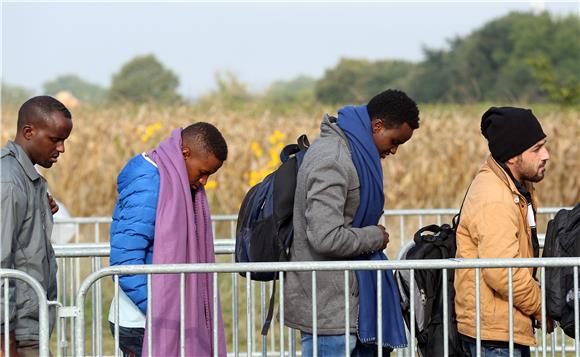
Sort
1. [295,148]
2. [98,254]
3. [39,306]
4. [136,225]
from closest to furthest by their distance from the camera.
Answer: [39,306]
[136,225]
[295,148]
[98,254]

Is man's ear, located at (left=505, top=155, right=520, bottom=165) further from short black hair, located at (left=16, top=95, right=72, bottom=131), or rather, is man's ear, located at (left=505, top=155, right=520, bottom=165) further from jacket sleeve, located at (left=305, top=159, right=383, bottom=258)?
short black hair, located at (left=16, top=95, right=72, bottom=131)

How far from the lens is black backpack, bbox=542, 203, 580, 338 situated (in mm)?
5711

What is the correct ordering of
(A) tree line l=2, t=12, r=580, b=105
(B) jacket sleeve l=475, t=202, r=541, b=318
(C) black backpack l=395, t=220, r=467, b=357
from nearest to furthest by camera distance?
(B) jacket sleeve l=475, t=202, r=541, b=318 → (C) black backpack l=395, t=220, r=467, b=357 → (A) tree line l=2, t=12, r=580, b=105

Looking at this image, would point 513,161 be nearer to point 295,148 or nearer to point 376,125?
point 376,125

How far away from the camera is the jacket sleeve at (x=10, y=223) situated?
5438 mm

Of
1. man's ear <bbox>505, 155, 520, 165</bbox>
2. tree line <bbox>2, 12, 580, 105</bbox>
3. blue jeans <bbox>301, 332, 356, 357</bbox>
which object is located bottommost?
blue jeans <bbox>301, 332, 356, 357</bbox>

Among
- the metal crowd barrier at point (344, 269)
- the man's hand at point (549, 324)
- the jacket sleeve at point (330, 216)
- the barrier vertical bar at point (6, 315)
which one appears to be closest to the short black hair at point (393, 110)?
the jacket sleeve at point (330, 216)

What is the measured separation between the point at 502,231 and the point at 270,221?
103 cm

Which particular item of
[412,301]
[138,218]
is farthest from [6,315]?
[412,301]

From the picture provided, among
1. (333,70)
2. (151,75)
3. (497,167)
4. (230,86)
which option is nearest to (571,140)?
(497,167)

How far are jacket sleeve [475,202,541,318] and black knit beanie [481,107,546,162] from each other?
323 millimetres

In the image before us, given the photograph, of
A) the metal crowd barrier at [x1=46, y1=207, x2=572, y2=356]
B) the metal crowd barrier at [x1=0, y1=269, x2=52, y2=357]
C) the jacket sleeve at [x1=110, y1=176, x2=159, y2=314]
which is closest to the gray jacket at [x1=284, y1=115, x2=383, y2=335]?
the metal crowd barrier at [x1=46, y1=207, x2=572, y2=356]

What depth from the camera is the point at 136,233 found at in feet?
18.7

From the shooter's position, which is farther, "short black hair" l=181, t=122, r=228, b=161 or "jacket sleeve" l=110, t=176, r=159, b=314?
"short black hair" l=181, t=122, r=228, b=161
